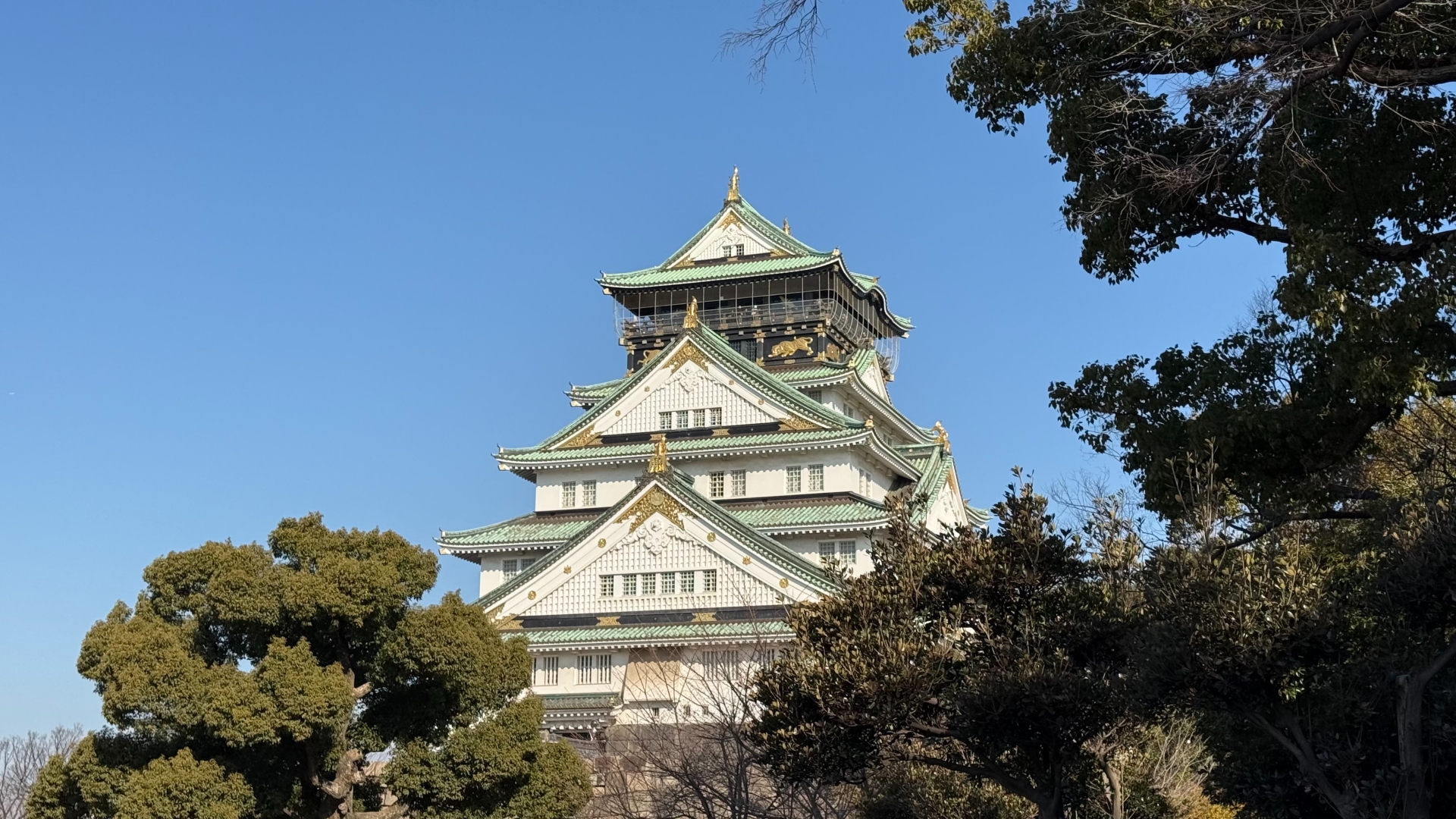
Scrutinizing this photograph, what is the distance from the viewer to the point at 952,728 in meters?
14.8

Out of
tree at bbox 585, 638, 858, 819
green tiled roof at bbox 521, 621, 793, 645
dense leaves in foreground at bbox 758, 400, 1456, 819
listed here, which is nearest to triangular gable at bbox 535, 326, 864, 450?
green tiled roof at bbox 521, 621, 793, 645

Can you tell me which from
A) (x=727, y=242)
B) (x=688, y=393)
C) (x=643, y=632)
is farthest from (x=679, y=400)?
(x=643, y=632)

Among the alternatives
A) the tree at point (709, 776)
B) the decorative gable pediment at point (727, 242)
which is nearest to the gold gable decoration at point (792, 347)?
the decorative gable pediment at point (727, 242)

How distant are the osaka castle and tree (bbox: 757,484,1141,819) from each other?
662 inches

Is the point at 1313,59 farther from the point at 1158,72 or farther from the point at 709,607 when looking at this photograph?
the point at 709,607

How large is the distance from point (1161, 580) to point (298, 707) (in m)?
13.1

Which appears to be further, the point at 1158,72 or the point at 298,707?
the point at 298,707

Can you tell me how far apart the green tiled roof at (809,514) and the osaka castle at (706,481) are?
0.07 metres

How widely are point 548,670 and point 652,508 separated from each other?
16.6ft

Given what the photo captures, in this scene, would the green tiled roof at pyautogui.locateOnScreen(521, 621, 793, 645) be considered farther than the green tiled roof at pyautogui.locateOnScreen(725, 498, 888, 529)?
No

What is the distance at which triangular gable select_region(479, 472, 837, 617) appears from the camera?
37.5 metres

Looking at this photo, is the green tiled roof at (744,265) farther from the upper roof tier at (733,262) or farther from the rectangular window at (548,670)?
the rectangular window at (548,670)

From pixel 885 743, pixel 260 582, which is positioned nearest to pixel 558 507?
pixel 260 582

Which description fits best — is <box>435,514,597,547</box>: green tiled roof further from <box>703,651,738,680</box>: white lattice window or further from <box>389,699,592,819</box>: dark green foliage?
<box>389,699,592,819</box>: dark green foliage
